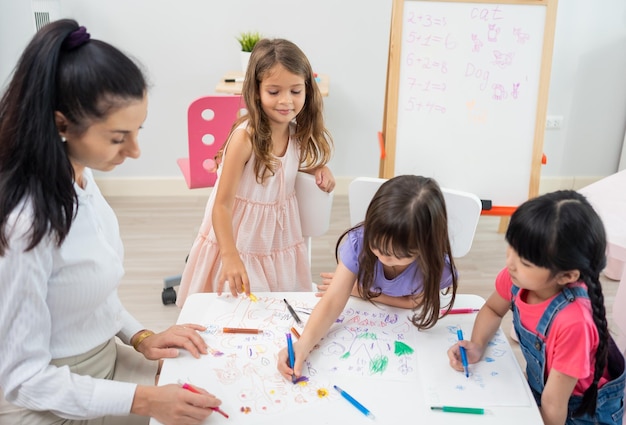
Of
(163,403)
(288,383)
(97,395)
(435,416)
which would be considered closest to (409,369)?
(435,416)

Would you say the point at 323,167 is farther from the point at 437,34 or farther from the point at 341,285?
the point at 437,34

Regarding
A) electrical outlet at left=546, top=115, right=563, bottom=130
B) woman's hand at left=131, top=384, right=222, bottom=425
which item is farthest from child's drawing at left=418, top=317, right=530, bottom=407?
electrical outlet at left=546, top=115, right=563, bottom=130

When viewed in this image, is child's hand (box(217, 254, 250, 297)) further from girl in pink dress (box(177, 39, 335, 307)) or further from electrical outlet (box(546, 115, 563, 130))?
electrical outlet (box(546, 115, 563, 130))

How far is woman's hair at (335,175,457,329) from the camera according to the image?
4.00ft

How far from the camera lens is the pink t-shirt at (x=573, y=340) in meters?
1.09

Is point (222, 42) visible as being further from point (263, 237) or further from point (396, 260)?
point (396, 260)

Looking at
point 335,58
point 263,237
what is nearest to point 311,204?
point 263,237

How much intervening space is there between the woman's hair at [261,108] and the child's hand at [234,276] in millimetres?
277

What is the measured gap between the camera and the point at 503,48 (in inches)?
94.9

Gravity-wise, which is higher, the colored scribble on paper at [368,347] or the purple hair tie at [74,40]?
the purple hair tie at [74,40]

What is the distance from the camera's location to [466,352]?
3.95 feet

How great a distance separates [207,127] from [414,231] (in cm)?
128

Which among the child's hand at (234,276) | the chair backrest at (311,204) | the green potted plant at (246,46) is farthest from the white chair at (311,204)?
the green potted plant at (246,46)

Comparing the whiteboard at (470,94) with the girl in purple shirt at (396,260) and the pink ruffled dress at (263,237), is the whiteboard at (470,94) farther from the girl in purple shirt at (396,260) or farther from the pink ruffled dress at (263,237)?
the girl in purple shirt at (396,260)
